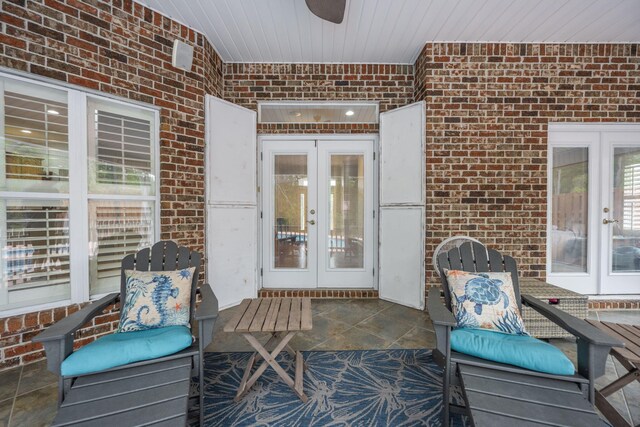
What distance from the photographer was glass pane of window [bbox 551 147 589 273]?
345 cm

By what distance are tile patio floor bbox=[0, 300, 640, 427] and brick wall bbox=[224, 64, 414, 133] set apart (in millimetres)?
2441

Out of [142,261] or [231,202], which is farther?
[231,202]

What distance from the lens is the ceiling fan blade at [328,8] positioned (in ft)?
6.57

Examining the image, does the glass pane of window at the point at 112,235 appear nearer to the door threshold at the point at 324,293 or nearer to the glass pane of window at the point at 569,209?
the door threshold at the point at 324,293

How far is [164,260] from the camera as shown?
2193mm

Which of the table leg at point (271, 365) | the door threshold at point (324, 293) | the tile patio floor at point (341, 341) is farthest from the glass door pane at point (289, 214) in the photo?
the table leg at point (271, 365)

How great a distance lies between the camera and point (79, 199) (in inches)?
94.6

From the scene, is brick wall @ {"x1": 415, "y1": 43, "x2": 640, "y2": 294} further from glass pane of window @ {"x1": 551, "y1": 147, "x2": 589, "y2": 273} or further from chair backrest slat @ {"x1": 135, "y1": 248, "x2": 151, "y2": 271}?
chair backrest slat @ {"x1": 135, "y1": 248, "x2": 151, "y2": 271}

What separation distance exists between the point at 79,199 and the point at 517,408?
3471 mm

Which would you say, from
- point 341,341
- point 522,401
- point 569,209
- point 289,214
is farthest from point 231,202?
point 569,209

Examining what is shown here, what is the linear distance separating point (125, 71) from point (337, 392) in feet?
11.1

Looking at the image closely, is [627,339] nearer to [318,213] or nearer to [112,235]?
[318,213]

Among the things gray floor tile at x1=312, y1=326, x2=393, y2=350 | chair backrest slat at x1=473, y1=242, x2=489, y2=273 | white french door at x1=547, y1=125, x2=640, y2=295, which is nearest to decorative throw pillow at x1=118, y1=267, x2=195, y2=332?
gray floor tile at x1=312, y1=326, x2=393, y2=350

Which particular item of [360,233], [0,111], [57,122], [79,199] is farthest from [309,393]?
[0,111]
